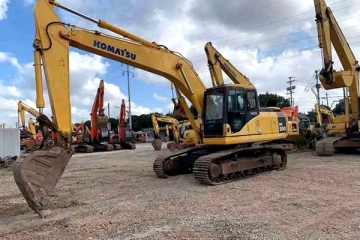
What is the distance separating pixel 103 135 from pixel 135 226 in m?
24.8

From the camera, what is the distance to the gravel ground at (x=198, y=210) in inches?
208

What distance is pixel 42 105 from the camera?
6.99m

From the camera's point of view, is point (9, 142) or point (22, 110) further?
point (22, 110)

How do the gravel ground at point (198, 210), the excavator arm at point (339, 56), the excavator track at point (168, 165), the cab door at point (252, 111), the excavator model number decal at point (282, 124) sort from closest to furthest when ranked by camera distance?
the gravel ground at point (198, 210) → the cab door at point (252, 111) → the excavator track at point (168, 165) → the excavator model number decal at point (282, 124) → the excavator arm at point (339, 56)

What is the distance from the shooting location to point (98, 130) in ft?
97.0

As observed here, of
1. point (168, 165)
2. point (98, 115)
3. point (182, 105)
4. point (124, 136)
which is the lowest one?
point (168, 165)

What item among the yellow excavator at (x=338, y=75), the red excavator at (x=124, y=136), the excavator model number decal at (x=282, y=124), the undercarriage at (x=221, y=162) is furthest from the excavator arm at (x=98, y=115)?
the excavator model number decal at (x=282, y=124)

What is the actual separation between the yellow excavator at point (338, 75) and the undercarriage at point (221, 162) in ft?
16.1

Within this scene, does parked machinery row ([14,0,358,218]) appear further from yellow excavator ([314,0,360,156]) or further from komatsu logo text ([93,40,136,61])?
yellow excavator ([314,0,360,156])

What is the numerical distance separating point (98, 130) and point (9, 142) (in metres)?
10.2

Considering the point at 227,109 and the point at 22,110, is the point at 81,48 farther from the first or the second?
the point at 22,110

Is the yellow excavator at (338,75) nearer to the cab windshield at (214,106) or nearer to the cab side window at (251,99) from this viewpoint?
the cab side window at (251,99)

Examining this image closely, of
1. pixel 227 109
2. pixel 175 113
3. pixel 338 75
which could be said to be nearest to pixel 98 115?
pixel 175 113

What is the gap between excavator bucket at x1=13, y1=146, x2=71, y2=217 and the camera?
19.7 ft
